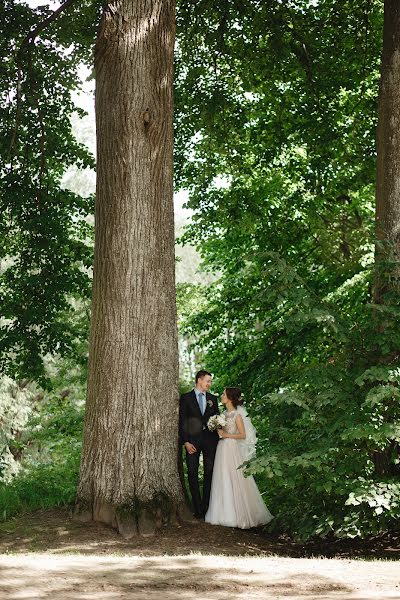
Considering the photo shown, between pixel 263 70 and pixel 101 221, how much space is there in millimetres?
7110

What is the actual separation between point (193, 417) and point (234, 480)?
1144mm

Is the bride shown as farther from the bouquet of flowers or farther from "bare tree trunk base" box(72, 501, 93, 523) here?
"bare tree trunk base" box(72, 501, 93, 523)

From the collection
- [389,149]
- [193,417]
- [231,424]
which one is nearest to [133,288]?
[193,417]

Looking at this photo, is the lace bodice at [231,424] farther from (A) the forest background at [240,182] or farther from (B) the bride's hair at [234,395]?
(A) the forest background at [240,182]

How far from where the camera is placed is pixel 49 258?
48.3ft

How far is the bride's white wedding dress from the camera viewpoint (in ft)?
34.3

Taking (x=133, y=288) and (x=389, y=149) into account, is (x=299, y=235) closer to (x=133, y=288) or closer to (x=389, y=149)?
(x=389, y=149)

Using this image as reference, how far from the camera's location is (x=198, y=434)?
10.6m

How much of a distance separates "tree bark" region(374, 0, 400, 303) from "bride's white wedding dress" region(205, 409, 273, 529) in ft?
9.18

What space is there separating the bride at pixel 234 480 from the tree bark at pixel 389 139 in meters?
2.50

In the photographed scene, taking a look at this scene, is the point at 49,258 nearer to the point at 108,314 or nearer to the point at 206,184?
the point at 206,184

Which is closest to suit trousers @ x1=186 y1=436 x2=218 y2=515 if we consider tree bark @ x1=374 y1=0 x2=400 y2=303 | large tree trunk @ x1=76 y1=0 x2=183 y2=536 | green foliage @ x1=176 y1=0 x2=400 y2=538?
large tree trunk @ x1=76 y1=0 x2=183 y2=536

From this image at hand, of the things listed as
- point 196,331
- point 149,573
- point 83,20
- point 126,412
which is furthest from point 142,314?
point 196,331

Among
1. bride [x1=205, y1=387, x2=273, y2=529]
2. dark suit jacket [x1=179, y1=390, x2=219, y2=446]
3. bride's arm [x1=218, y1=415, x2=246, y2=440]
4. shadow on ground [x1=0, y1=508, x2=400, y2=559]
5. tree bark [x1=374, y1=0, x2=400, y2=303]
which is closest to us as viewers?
shadow on ground [x1=0, y1=508, x2=400, y2=559]
